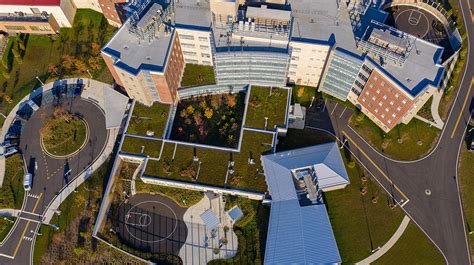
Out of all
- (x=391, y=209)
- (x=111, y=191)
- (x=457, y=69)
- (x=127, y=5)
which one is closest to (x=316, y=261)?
(x=391, y=209)

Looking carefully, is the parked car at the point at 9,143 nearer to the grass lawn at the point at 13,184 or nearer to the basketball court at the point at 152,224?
the grass lawn at the point at 13,184

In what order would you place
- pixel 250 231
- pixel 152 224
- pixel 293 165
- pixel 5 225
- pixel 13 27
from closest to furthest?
pixel 250 231, pixel 293 165, pixel 152 224, pixel 5 225, pixel 13 27

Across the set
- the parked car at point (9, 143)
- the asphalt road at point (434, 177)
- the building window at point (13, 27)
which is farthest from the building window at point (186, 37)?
the building window at point (13, 27)

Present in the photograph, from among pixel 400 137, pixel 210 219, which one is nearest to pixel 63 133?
pixel 210 219

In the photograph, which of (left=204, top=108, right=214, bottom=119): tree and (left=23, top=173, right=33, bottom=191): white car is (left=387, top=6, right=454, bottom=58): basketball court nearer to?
(left=204, top=108, right=214, bottom=119): tree

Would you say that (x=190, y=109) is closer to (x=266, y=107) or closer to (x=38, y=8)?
(x=266, y=107)
